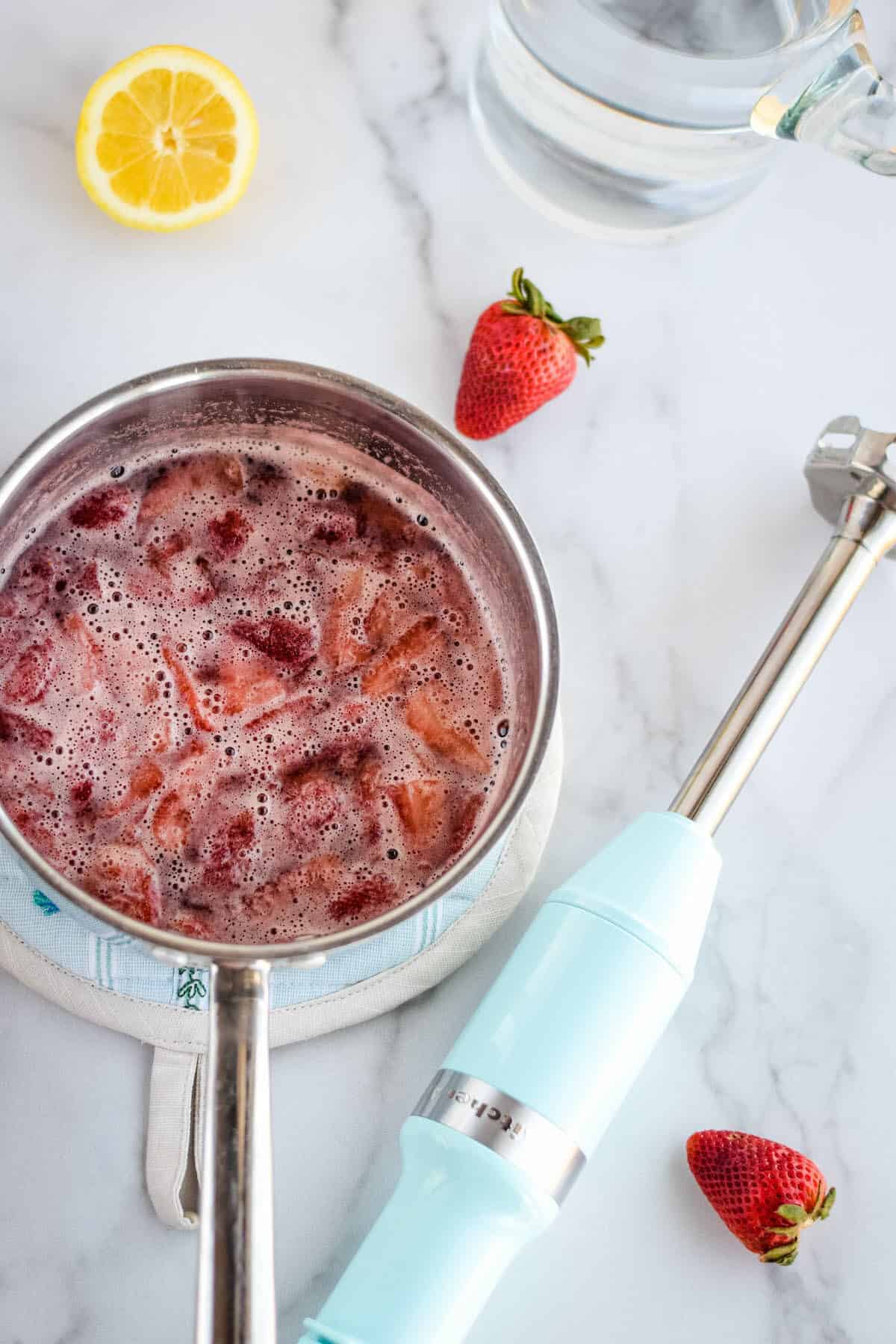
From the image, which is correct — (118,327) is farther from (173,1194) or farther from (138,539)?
(173,1194)

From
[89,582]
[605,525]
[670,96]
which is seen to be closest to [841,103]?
[670,96]

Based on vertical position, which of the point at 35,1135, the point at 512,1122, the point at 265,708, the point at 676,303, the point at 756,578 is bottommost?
the point at 35,1135

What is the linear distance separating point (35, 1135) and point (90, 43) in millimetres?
960

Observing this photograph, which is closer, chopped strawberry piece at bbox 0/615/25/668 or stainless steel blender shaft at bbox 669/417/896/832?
chopped strawberry piece at bbox 0/615/25/668

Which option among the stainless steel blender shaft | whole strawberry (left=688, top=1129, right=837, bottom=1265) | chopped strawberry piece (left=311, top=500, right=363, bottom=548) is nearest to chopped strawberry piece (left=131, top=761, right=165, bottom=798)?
chopped strawberry piece (left=311, top=500, right=363, bottom=548)

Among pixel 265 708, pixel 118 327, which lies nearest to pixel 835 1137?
pixel 265 708

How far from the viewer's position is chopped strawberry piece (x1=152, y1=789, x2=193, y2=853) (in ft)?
3.11

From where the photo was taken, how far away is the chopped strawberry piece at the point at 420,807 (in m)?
0.97

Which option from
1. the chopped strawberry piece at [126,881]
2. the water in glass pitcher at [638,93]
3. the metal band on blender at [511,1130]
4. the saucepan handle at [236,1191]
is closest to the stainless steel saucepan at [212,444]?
the saucepan handle at [236,1191]

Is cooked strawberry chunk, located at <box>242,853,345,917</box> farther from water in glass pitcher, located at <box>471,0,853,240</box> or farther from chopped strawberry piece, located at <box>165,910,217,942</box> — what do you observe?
water in glass pitcher, located at <box>471,0,853,240</box>

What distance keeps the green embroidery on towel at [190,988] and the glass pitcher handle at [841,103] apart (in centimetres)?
83

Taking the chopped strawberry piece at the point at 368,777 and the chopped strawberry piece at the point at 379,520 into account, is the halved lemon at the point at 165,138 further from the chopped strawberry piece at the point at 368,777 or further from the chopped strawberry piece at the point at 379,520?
the chopped strawberry piece at the point at 368,777

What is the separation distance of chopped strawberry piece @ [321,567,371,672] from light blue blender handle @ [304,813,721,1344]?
248mm

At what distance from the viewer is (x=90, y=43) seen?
1.17m
